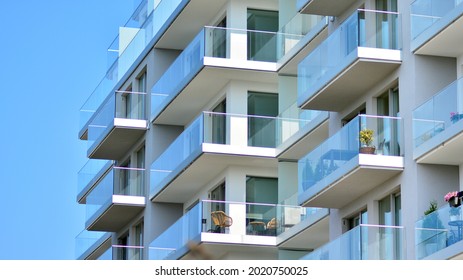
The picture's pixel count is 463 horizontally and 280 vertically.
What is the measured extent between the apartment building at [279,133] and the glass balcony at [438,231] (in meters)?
0.03

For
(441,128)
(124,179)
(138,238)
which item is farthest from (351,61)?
(138,238)

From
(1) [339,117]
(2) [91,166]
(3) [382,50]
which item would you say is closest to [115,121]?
(2) [91,166]

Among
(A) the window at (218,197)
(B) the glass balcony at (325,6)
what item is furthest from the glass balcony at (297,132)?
(B) the glass balcony at (325,6)

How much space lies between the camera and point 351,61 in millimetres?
29125

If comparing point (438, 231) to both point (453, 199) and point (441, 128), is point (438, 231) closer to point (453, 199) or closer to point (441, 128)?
point (453, 199)

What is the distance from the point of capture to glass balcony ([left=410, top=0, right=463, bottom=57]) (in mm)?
25875

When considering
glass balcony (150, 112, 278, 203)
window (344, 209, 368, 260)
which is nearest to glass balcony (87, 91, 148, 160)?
glass balcony (150, 112, 278, 203)

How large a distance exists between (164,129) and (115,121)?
6.23 ft

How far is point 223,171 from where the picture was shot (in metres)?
39.4

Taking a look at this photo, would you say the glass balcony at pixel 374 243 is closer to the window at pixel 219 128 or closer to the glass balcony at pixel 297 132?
the glass balcony at pixel 297 132

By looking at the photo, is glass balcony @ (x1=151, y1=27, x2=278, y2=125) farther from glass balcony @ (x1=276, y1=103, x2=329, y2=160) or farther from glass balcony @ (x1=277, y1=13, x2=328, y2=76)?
glass balcony @ (x1=276, y1=103, x2=329, y2=160)

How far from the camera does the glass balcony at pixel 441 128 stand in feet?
83.3

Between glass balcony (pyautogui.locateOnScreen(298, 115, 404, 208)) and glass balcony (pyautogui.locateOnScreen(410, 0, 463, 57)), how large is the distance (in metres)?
1.75

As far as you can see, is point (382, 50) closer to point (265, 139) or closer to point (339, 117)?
point (339, 117)
